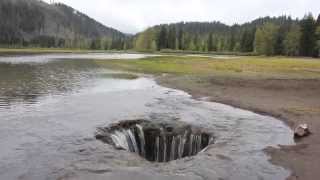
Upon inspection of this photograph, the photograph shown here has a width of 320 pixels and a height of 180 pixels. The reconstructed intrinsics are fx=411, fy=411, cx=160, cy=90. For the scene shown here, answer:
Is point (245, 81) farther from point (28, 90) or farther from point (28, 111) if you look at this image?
point (28, 111)

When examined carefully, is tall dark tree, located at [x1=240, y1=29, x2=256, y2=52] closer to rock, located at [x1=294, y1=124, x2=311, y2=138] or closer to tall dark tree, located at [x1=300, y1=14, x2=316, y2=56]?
tall dark tree, located at [x1=300, y1=14, x2=316, y2=56]

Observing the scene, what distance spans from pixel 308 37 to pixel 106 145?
376 feet

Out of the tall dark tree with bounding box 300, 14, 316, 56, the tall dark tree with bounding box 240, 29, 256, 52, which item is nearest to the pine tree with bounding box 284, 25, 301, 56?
the tall dark tree with bounding box 300, 14, 316, 56

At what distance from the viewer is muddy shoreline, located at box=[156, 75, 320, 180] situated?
60.5 ft

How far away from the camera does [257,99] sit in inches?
1459

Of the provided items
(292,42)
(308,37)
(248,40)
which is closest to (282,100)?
(308,37)

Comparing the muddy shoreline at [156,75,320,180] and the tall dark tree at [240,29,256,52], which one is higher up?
the tall dark tree at [240,29,256,52]

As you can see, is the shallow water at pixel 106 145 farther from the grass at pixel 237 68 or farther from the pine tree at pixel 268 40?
the pine tree at pixel 268 40

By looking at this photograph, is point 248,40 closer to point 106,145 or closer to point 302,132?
point 302,132

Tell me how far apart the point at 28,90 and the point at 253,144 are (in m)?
26.6

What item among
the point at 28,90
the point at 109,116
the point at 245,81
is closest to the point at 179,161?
the point at 109,116

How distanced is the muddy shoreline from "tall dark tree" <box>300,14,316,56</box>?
8119 centimetres

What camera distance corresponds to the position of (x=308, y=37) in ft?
403

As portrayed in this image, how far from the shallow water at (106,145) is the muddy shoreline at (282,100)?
97 cm
